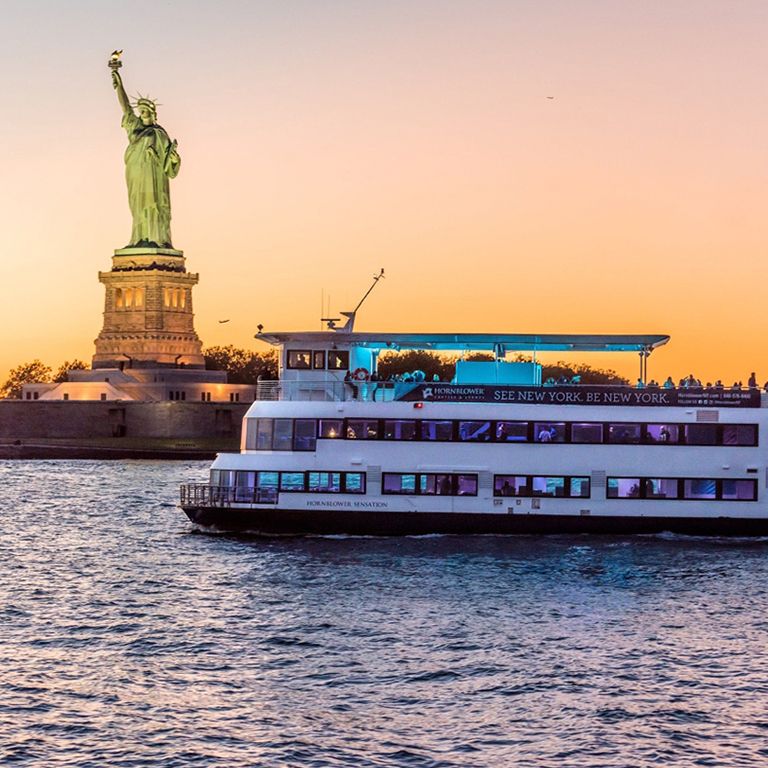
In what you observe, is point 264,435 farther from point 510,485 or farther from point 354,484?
point 510,485

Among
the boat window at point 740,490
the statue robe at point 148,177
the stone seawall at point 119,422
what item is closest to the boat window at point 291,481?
the boat window at point 740,490

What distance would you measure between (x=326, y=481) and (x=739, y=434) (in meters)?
13.4

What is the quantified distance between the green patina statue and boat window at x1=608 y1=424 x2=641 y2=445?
106 metres


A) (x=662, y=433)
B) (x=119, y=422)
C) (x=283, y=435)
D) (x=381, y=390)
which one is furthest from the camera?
(x=119, y=422)

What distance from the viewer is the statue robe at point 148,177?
145250 millimetres

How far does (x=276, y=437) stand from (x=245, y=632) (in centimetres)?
1406

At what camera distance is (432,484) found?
4612 cm

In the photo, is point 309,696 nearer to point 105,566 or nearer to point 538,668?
point 538,668

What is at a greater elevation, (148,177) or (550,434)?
(148,177)

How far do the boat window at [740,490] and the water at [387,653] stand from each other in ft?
5.03

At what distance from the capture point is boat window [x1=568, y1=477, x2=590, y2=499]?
4612 centimetres

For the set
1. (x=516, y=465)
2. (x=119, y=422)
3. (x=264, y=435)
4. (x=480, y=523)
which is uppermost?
(x=119, y=422)

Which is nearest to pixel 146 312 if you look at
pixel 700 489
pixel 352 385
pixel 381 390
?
pixel 352 385

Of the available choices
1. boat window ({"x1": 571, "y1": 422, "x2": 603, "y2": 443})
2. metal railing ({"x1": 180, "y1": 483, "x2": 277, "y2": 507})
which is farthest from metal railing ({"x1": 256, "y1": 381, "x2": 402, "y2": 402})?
boat window ({"x1": 571, "y1": 422, "x2": 603, "y2": 443})
